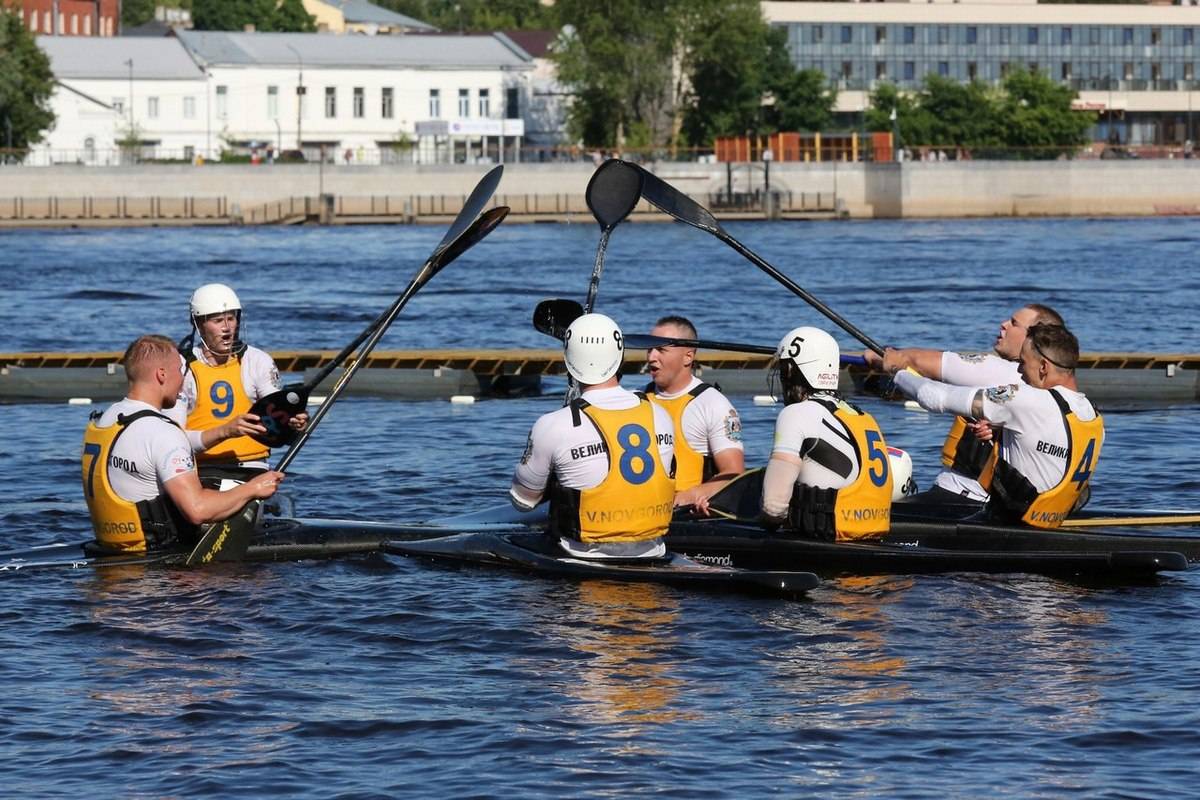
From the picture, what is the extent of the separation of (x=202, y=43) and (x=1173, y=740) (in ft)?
334

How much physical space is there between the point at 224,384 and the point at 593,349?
12.6 ft

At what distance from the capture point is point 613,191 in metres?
16.2

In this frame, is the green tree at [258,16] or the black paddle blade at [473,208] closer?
the black paddle blade at [473,208]

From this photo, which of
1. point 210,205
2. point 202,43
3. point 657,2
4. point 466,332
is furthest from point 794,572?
point 202,43

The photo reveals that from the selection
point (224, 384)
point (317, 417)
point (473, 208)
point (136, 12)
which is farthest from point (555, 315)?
point (136, 12)

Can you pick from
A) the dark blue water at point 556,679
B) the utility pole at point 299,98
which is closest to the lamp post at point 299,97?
the utility pole at point 299,98

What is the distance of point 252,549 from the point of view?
12.9 meters

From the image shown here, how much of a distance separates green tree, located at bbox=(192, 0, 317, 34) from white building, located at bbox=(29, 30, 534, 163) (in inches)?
606

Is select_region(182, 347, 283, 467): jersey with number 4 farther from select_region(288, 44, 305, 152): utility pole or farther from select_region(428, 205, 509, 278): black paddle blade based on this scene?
select_region(288, 44, 305, 152): utility pole

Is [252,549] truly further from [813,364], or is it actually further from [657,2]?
[657,2]

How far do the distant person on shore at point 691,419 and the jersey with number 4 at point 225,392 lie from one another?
113 inches

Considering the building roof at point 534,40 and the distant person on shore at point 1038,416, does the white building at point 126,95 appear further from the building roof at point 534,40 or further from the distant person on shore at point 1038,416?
the distant person on shore at point 1038,416

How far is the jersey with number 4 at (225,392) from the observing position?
13453 mm

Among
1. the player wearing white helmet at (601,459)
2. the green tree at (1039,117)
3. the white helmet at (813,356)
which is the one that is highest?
the green tree at (1039,117)
